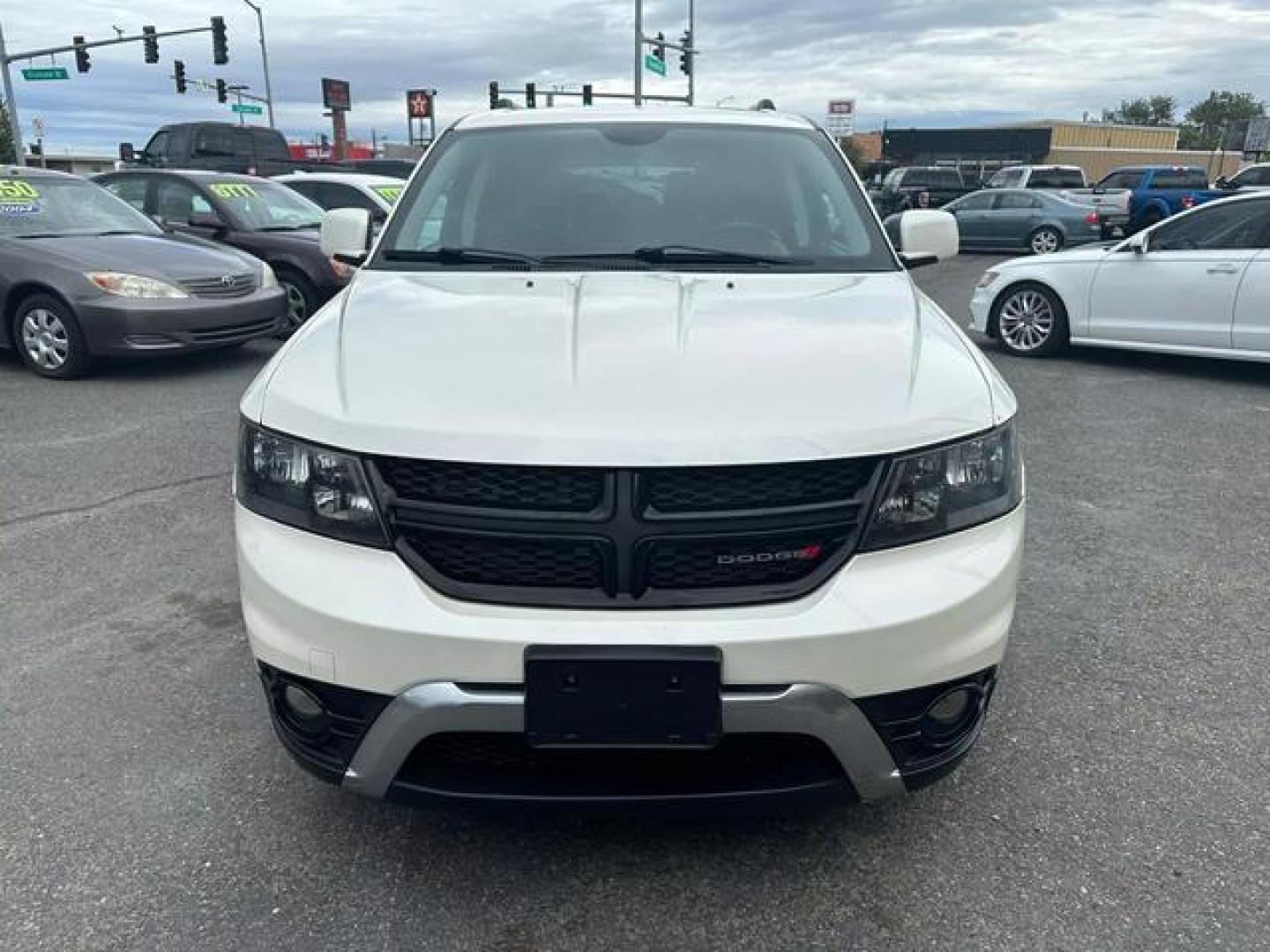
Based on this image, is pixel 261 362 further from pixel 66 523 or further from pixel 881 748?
pixel 881 748

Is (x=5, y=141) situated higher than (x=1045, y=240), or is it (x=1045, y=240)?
(x=5, y=141)

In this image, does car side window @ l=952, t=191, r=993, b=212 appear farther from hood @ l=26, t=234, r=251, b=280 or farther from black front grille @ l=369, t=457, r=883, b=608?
black front grille @ l=369, t=457, r=883, b=608

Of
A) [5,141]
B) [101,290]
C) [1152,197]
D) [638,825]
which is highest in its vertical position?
[5,141]

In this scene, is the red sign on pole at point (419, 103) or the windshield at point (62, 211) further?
the red sign on pole at point (419, 103)

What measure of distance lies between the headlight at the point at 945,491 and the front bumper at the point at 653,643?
0.04m

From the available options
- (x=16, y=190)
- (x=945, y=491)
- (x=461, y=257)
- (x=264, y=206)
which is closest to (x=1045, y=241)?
(x=264, y=206)

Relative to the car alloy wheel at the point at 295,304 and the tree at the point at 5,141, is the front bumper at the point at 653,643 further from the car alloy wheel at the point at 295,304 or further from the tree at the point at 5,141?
the tree at the point at 5,141

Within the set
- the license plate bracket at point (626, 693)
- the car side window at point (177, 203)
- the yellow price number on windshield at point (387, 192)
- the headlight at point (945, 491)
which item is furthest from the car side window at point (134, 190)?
the headlight at point (945, 491)

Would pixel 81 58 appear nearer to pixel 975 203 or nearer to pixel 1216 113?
pixel 975 203

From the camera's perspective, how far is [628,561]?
198cm

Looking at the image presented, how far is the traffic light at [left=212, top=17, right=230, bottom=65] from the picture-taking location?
32.2 meters

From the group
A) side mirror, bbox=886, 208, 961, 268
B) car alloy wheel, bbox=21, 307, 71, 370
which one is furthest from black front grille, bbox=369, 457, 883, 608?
car alloy wheel, bbox=21, 307, 71, 370

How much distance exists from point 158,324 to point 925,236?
592 centimetres

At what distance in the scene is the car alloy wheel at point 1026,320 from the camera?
903 centimetres
